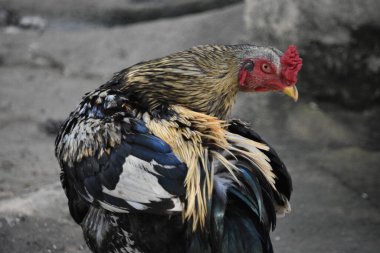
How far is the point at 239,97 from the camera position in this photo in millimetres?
6676

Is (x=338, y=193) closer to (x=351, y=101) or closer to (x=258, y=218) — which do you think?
(x=351, y=101)

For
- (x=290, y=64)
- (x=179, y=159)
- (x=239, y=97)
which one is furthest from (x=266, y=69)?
(x=239, y=97)

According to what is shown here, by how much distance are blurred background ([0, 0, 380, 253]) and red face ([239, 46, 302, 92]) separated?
1493 millimetres

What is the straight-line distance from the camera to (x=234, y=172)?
3.14 metres

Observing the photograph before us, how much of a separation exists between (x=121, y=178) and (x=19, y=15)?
6.18 meters

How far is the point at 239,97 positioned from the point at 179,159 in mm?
3741

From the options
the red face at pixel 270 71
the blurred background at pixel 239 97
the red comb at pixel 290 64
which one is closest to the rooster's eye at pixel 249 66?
the red face at pixel 270 71

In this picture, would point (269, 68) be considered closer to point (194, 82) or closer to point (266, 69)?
point (266, 69)

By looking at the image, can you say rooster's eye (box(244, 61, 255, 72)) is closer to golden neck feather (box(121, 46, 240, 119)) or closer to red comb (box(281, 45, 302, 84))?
golden neck feather (box(121, 46, 240, 119))

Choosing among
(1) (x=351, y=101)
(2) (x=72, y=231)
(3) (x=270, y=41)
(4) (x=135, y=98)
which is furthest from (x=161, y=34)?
(4) (x=135, y=98)

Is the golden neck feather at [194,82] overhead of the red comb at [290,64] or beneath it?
beneath

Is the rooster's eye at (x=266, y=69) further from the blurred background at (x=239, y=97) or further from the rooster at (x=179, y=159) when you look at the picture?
the blurred background at (x=239, y=97)

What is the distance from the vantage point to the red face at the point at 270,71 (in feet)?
11.1

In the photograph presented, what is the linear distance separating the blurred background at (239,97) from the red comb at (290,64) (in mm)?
1519
